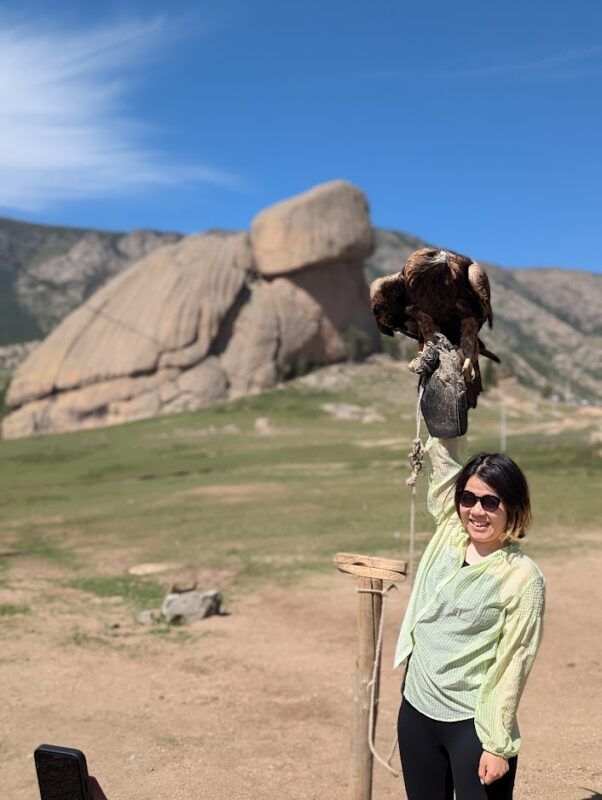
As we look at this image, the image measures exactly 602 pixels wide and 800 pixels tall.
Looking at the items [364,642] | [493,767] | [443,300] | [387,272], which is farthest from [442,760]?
[387,272]

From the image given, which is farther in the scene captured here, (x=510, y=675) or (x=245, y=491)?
(x=245, y=491)

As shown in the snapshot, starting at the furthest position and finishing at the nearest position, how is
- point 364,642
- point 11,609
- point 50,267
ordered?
1. point 50,267
2. point 11,609
3. point 364,642

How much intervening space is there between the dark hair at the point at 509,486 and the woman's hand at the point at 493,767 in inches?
34.3

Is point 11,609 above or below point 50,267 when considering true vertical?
below

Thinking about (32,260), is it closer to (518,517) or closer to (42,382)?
(42,382)

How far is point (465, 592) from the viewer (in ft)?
10.5

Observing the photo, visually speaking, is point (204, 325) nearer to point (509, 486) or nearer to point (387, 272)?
point (509, 486)

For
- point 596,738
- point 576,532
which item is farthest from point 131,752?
point 576,532

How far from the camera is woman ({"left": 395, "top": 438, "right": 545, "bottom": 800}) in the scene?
3070 millimetres

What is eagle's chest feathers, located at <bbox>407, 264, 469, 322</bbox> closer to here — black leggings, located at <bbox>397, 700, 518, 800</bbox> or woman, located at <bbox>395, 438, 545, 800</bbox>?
woman, located at <bbox>395, 438, 545, 800</bbox>

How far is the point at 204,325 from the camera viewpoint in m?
43.4

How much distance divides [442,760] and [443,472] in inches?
50.3

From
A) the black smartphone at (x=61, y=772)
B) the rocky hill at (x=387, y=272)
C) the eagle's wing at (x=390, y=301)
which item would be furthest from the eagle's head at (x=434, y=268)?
the rocky hill at (x=387, y=272)

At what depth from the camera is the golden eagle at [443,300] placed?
152 inches
